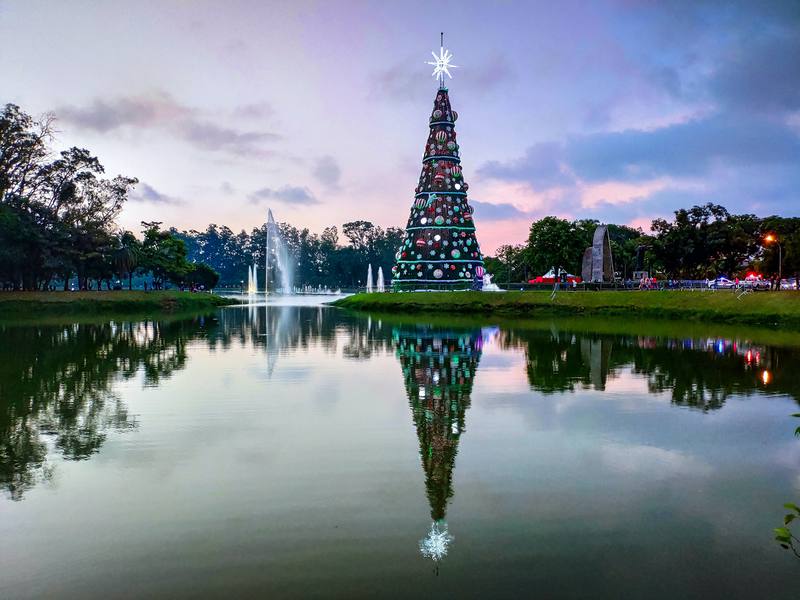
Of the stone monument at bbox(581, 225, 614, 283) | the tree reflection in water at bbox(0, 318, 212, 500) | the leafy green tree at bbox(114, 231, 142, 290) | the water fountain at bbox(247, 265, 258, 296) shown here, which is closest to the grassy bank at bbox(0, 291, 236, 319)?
the leafy green tree at bbox(114, 231, 142, 290)

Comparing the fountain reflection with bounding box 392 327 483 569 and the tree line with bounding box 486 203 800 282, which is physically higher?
the tree line with bounding box 486 203 800 282

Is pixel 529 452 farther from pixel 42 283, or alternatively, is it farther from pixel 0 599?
pixel 42 283

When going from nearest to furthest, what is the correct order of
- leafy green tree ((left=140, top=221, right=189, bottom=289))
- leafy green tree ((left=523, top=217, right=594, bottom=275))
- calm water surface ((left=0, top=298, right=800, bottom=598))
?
calm water surface ((left=0, top=298, right=800, bottom=598)) < leafy green tree ((left=523, top=217, right=594, bottom=275)) < leafy green tree ((left=140, top=221, right=189, bottom=289))

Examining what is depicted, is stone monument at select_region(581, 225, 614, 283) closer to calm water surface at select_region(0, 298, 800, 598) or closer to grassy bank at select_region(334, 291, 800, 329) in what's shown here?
grassy bank at select_region(334, 291, 800, 329)

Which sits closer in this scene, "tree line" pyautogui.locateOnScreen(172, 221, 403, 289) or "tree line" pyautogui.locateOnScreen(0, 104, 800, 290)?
"tree line" pyautogui.locateOnScreen(0, 104, 800, 290)

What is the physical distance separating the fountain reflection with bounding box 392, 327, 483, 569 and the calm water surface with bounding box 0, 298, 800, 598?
0.07 metres

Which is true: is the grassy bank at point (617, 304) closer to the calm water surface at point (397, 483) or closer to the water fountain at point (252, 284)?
the calm water surface at point (397, 483)

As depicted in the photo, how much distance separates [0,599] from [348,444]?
619 centimetres

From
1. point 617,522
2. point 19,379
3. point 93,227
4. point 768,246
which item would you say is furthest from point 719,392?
point 93,227

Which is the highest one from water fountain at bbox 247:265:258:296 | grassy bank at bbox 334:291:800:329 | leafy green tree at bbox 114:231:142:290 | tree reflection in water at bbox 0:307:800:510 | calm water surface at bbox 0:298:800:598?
leafy green tree at bbox 114:231:142:290

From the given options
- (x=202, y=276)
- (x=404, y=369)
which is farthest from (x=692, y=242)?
(x=202, y=276)

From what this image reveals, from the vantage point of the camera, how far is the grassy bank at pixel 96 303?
195 ft

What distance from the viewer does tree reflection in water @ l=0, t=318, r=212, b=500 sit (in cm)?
1035

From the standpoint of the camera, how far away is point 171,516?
7.74 metres
